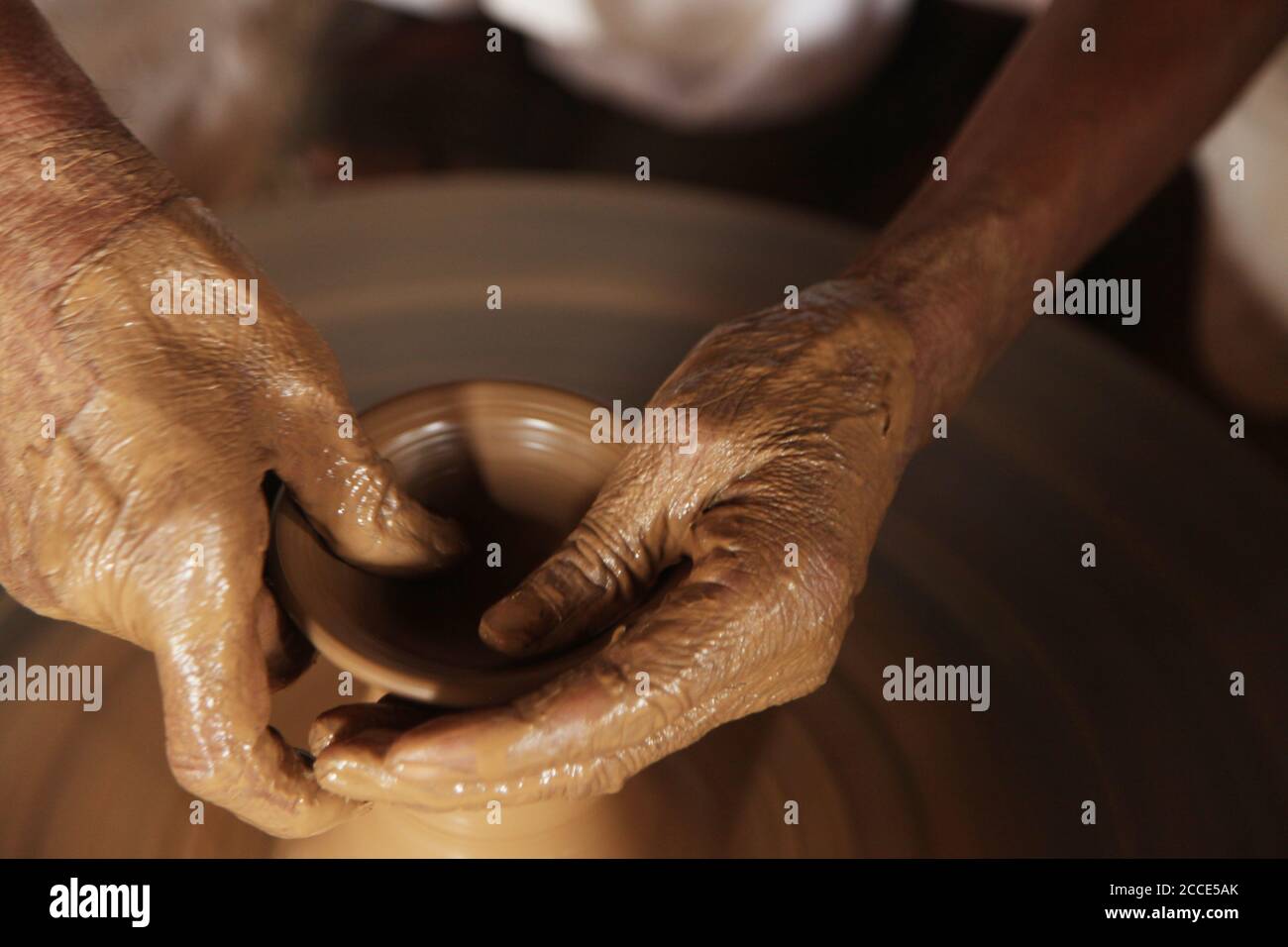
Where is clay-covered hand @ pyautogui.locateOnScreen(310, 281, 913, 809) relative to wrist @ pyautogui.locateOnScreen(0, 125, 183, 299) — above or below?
below

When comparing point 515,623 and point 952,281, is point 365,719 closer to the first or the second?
point 515,623

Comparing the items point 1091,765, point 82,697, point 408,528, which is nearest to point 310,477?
point 408,528

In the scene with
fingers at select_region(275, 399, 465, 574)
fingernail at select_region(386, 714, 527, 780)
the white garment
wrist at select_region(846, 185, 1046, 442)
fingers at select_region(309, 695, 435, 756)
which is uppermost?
the white garment

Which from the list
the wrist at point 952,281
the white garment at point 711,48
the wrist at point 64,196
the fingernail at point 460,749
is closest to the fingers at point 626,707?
the fingernail at point 460,749

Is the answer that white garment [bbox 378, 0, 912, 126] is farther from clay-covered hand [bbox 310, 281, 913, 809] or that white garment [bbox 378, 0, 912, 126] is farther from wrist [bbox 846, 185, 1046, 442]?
clay-covered hand [bbox 310, 281, 913, 809]

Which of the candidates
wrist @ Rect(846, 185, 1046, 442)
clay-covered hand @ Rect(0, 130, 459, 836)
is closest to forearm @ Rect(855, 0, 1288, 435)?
wrist @ Rect(846, 185, 1046, 442)

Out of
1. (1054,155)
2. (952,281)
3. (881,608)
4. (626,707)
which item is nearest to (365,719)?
(626,707)

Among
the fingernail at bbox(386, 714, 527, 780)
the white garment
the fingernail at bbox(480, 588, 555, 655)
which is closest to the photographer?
the fingernail at bbox(386, 714, 527, 780)
